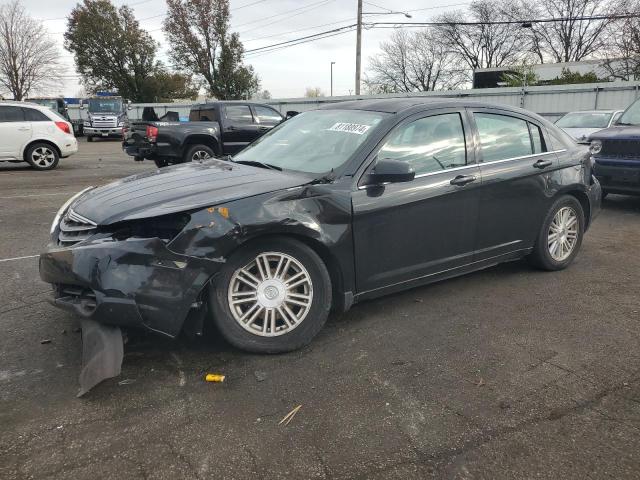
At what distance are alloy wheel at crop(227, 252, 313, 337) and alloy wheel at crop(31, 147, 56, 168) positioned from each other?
1284cm

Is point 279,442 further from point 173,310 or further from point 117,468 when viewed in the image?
point 173,310

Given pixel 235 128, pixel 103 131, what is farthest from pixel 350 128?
pixel 103 131

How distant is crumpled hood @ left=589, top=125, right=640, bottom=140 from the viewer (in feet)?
25.5

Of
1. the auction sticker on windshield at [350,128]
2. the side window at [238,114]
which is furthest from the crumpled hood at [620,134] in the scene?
the side window at [238,114]

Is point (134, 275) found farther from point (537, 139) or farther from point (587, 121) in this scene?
point (587, 121)

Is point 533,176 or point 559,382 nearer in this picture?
point 559,382

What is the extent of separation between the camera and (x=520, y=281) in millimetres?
4746

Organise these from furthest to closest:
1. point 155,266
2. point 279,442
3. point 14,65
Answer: point 14,65 → point 155,266 → point 279,442

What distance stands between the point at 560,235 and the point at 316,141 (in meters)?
2.62

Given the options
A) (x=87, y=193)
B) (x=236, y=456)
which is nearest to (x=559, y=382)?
(x=236, y=456)

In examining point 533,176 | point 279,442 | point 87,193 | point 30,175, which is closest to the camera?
point 279,442

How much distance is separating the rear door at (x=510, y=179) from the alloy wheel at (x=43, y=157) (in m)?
12.9

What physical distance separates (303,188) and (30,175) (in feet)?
39.1

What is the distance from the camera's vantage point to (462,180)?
4.03m
